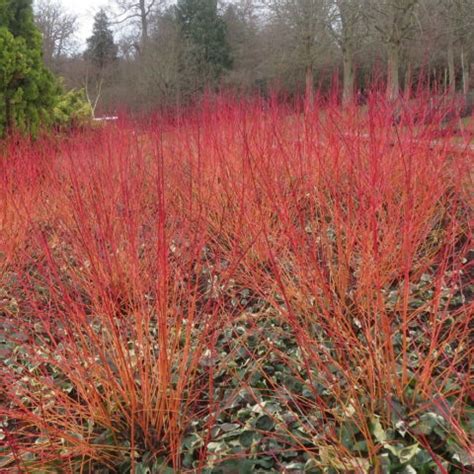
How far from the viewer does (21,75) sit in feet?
17.3

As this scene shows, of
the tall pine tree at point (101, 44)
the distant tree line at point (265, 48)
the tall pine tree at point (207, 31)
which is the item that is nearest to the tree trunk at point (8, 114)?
the distant tree line at point (265, 48)

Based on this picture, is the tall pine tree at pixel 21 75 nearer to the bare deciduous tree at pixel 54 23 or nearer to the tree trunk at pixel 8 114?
the tree trunk at pixel 8 114

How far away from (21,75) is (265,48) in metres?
12.3

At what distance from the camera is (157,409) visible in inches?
55.3

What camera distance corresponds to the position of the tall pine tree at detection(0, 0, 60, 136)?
5125 mm

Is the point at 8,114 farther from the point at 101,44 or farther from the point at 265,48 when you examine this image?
the point at 101,44

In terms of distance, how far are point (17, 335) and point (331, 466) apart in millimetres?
1637

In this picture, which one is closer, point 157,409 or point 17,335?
point 157,409

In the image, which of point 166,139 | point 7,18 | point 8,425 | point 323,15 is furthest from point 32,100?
point 323,15

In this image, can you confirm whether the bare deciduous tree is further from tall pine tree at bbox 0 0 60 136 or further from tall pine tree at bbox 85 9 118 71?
tall pine tree at bbox 0 0 60 136

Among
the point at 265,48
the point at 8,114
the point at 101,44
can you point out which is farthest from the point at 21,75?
the point at 101,44

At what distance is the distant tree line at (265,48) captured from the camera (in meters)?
8.43

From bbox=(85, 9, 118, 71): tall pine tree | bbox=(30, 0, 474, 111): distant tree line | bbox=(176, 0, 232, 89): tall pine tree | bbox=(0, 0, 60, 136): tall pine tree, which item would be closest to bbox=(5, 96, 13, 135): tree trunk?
bbox=(0, 0, 60, 136): tall pine tree

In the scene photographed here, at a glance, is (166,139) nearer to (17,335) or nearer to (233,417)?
(17,335)
